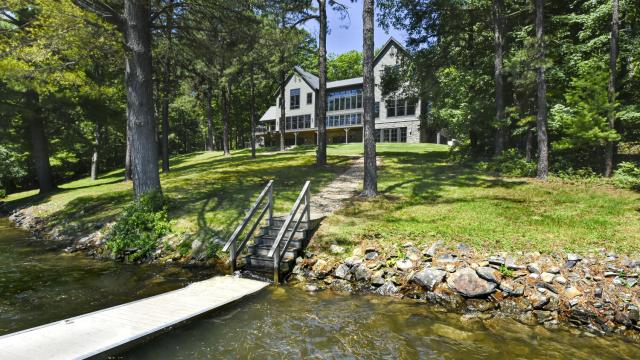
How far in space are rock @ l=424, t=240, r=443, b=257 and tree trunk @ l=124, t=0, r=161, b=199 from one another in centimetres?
1030

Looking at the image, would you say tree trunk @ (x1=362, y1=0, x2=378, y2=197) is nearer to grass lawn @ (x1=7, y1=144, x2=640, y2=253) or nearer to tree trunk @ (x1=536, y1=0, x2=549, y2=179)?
grass lawn @ (x1=7, y1=144, x2=640, y2=253)

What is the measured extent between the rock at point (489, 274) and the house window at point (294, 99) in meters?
47.1

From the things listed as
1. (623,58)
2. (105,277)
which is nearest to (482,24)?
(623,58)

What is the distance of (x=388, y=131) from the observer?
150 feet

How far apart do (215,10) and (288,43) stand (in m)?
4.30

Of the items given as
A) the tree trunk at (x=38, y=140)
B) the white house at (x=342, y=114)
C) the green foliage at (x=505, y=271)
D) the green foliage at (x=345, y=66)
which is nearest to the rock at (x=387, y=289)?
the green foliage at (x=505, y=271)

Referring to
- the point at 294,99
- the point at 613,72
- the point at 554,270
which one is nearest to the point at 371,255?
the point at 554,270

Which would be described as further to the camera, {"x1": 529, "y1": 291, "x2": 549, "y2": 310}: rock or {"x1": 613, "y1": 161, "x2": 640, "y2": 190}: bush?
{"x1": 613, "y1": 161, "x2": 640, "y2": 190}: bush

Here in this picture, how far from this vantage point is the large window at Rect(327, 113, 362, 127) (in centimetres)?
4728

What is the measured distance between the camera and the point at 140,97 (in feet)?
43.0

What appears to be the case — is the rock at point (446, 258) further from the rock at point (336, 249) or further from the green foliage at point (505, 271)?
→ the rock at point (336, 249)

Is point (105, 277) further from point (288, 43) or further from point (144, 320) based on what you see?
point (288, 43)

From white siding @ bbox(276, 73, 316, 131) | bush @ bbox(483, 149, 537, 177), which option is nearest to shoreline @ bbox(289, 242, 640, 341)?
bush @ bbox(483, 149, 537, 177)

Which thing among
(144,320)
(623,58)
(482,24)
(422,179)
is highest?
(482,24)
